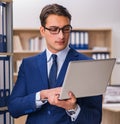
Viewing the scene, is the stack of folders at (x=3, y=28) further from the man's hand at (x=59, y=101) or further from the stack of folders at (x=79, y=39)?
the stack of folders at (x=79, y=39)

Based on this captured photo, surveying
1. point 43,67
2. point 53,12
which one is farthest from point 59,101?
point 53,12

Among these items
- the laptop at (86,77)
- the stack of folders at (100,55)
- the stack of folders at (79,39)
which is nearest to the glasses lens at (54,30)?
the laptop at (86,77)

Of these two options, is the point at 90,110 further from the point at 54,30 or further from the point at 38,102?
the point at 54,30

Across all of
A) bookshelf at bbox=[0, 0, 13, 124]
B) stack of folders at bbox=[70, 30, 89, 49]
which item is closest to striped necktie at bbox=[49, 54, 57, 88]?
bookshelf at bbox=[0, 0, 13, 124]

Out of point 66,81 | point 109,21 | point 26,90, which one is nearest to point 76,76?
point 66,81

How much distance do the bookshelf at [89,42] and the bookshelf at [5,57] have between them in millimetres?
3244

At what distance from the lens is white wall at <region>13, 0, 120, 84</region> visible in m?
5.60

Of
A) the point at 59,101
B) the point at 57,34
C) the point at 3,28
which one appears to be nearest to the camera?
the point at 59,101

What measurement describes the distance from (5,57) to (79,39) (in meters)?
3.45

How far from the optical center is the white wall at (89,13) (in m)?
5.60

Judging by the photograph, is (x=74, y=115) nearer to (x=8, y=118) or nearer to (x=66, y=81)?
(x=66, y=81)

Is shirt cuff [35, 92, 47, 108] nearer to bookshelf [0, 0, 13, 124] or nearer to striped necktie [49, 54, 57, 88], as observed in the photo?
striped necktie [49, 54, 57, 88]

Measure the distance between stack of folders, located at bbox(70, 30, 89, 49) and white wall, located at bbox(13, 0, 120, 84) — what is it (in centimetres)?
38

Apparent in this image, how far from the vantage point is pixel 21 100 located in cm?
162
